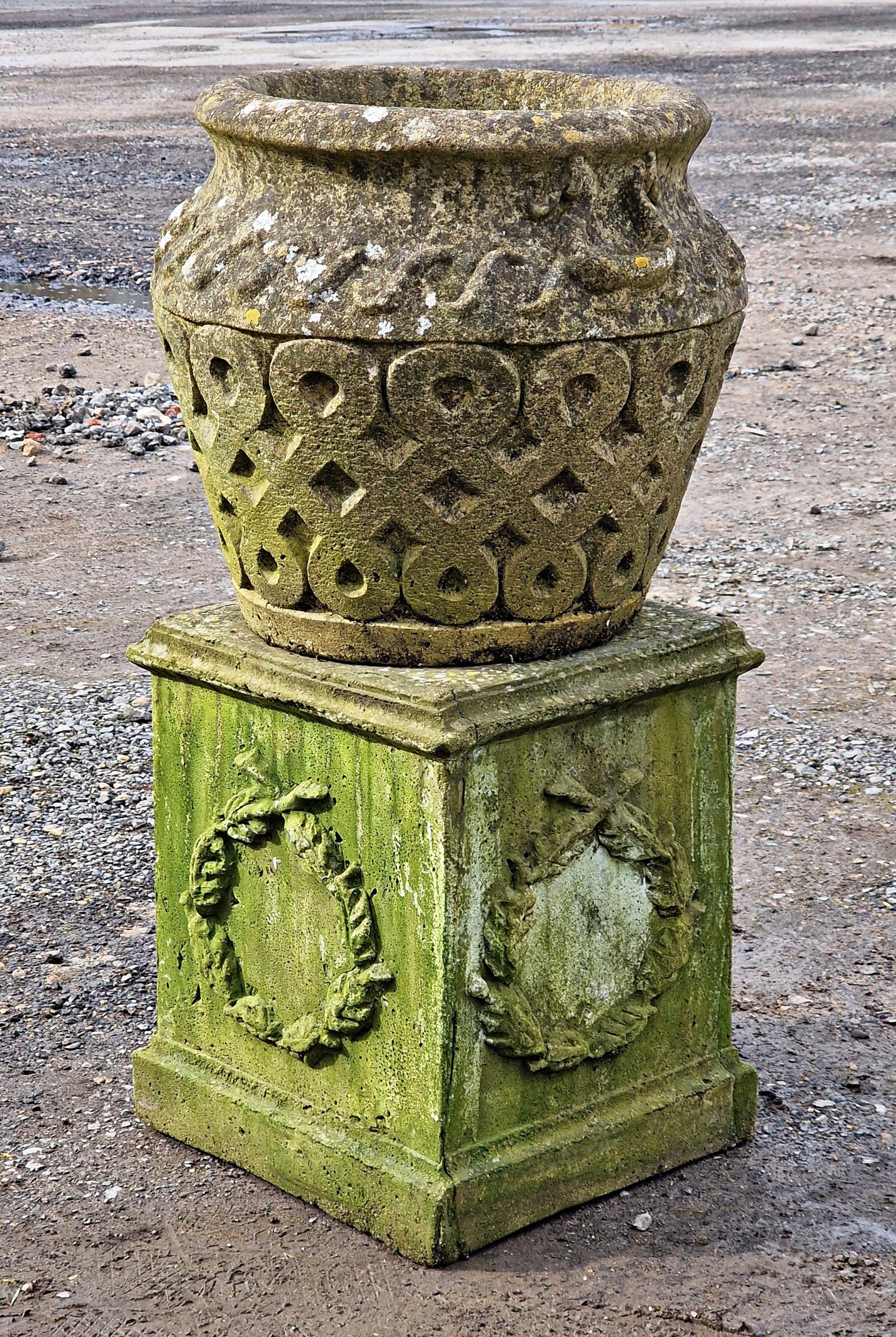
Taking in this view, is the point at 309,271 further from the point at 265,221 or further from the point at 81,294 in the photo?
the point at 81,294

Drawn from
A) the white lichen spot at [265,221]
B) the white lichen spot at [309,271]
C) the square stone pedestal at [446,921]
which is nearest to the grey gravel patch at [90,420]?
the square stone pedestal at [446,921]

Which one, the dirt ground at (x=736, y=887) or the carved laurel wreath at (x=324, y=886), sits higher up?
the carved laurel wreath at (x=324, y=886)

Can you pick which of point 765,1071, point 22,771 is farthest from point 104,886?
point 765,1071

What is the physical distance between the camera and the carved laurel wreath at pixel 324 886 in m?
2.97

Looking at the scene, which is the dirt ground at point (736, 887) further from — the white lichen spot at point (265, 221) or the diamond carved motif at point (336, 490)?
the white lichen spot at point (265, 221)

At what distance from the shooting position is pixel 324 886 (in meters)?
3.02

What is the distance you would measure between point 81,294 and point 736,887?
24.9 ft

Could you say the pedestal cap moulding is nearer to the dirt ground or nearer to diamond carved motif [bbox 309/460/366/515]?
diamond carved motif [bbox 309/460/366/515]

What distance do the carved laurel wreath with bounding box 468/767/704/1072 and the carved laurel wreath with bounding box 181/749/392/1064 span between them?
0.21 metres

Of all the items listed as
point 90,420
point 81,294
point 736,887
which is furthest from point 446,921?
point 81,294

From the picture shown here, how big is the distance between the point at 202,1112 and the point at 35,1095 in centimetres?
47

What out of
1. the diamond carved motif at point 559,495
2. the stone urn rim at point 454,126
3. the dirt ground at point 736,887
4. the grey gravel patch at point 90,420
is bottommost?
the dirt ground at point 736,887

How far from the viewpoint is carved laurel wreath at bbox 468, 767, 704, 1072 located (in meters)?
2.94

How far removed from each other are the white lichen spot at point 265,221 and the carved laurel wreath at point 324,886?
940 mm
